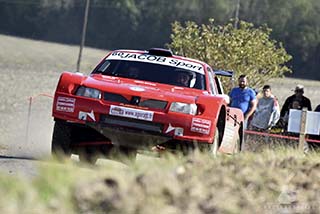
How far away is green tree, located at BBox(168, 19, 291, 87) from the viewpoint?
27594 millimetres

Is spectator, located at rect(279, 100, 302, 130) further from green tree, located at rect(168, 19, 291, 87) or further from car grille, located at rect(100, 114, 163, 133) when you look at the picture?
car grille, located at rect(100, 114, 163, 133)

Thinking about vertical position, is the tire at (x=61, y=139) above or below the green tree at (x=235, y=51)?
below

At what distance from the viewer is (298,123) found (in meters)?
19.2

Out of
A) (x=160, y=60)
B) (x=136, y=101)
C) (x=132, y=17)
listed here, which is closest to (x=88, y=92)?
(x=136, y=101)

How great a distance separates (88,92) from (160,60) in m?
2.15

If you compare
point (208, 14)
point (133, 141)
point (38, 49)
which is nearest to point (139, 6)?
point (208, 14)

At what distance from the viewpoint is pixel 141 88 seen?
13.5 m

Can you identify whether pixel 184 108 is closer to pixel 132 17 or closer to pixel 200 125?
pixel 200 125

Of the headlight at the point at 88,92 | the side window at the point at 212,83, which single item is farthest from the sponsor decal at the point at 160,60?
the headlight at the point at 88,92

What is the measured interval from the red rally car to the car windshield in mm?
399

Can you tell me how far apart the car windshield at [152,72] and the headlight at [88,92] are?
1.41m

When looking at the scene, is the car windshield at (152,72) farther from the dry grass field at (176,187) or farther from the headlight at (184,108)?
the dry grass field at (176,187)

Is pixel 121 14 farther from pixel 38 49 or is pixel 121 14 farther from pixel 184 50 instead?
pixel 184 50

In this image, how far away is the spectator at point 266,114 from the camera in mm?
21203
